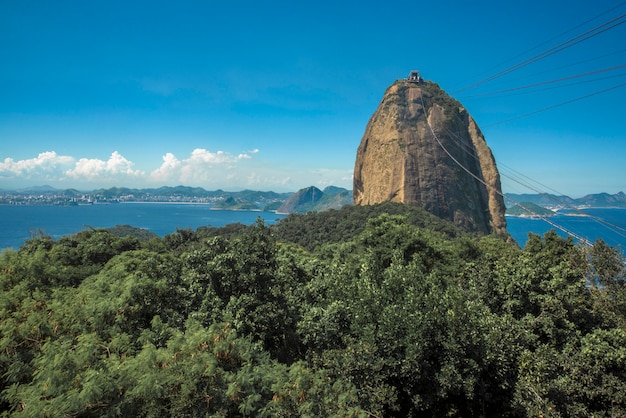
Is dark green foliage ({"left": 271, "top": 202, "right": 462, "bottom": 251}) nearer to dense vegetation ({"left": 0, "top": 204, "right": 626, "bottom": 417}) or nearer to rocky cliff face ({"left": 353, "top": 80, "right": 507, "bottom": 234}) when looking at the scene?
rocky cliff face ({"left": 353, "top": 80, "right": 507, "bottom": 234})

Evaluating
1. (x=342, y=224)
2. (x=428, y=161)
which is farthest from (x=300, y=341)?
(x=428, y=161)

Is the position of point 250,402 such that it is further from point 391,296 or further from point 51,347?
point 391,296

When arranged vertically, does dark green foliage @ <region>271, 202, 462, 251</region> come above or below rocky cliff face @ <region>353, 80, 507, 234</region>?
below

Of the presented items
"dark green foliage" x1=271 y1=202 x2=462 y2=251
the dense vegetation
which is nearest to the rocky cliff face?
"dark green foliage" x1=271 y1=202 x2=462 y2=251

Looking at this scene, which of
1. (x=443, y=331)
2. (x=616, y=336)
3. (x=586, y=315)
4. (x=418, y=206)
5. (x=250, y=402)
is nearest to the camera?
(x=250, y=402)

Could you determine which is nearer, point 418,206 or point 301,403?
point 301,403

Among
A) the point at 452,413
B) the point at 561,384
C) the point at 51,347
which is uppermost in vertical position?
the point at 51,347

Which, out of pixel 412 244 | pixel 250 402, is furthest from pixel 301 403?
pixel 412 244
